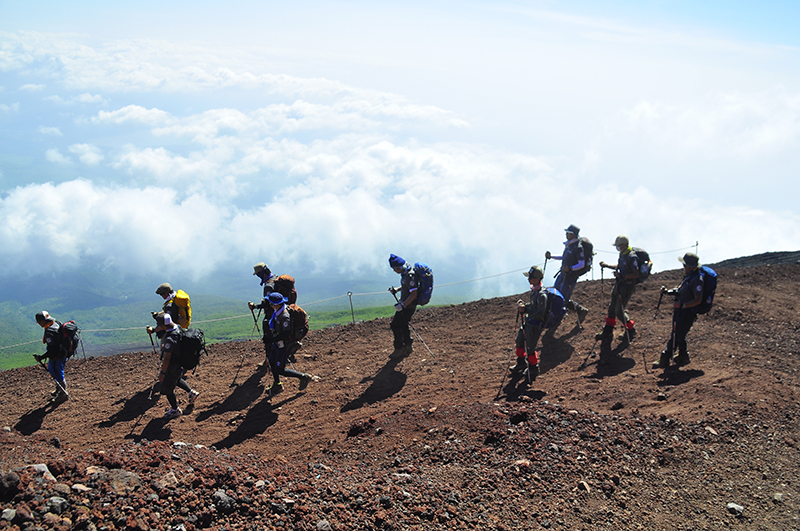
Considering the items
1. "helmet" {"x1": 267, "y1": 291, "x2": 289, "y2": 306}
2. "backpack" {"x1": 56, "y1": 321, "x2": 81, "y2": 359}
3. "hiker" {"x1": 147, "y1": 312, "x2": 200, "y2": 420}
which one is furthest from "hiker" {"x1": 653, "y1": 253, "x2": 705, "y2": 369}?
"backpack" {"x1": 56, "y1": 321, "x2": 81, "y2": 359}

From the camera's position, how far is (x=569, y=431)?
7453mm

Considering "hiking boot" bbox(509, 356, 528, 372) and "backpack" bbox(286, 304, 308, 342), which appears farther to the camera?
"backpack" bbox(286, 304, 308, 342)

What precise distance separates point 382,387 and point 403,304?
212cm

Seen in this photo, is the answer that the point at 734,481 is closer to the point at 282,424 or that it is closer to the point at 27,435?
the point at 282,424

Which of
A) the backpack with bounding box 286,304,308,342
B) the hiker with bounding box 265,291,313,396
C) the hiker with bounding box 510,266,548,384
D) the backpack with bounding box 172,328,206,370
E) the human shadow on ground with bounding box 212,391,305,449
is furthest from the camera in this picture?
the backpack with bounding box 286,304,308,342

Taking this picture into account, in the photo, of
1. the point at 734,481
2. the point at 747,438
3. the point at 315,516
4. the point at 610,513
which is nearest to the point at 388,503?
the point at 315,516

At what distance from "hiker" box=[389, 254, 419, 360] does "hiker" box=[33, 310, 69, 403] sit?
7.80 metres

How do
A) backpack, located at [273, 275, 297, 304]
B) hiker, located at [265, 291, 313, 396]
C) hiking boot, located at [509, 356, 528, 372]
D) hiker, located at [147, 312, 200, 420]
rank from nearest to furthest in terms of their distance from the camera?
hiker, located at [147, 312, 200, 420], hiker, located at [265, 291, 313, 396], hiking boot, located at [509, 356, 528, 372], backpack, located at [273, 275, 297, 304]

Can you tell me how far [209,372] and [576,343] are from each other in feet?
32.0

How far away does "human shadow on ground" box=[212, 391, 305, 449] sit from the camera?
934 cm

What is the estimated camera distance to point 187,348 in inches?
396

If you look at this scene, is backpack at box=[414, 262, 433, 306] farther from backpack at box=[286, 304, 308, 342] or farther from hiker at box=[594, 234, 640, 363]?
hiker at box=[594, 234, 640, 363]

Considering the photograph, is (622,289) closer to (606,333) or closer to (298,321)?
(606,333)

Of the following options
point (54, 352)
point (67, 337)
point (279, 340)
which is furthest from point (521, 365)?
point (54, 352)
